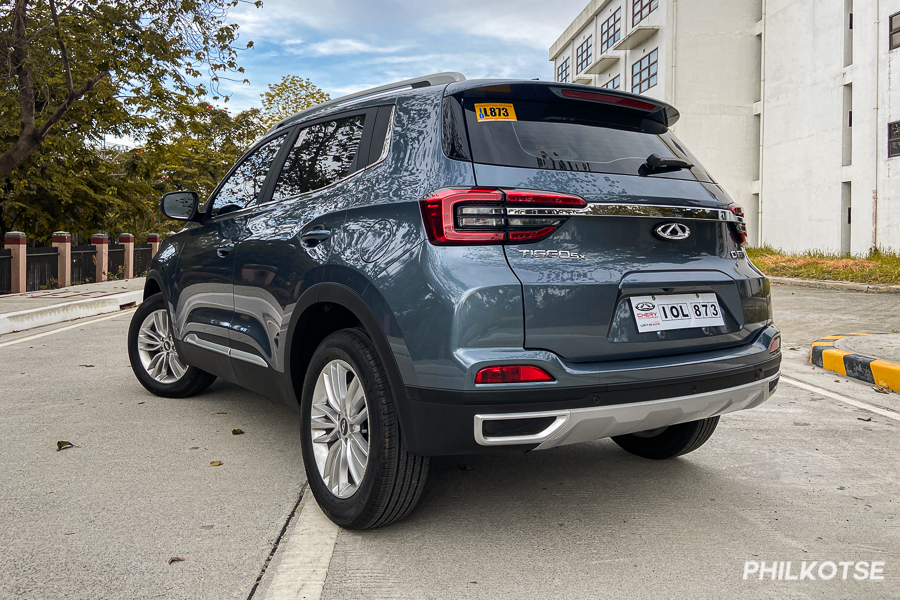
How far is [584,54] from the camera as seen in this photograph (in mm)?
46031

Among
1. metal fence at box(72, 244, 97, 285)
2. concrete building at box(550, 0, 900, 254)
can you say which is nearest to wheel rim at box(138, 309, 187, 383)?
metal fence at box(72, 244, 97, 285)

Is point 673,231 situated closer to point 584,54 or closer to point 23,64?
point 23,64

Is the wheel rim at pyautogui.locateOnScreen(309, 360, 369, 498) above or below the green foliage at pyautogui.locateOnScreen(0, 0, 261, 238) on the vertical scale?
below

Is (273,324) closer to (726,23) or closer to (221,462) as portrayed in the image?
(221,462)

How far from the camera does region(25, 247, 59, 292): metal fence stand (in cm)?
1831

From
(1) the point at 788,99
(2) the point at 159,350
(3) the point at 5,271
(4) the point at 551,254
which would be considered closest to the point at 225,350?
(2) the point at 159,350

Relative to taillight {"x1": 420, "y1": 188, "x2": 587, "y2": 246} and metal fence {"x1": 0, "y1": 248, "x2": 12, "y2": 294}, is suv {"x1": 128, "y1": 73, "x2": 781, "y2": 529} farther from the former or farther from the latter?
metal fence {"x1": 0, "y1": 248, "x2": 12, "y2": 294}

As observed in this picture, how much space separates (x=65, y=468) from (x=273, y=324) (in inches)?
54.7

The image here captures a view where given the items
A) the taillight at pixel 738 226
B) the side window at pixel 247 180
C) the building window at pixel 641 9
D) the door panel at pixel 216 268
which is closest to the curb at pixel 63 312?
the door panel at pixel 216 268

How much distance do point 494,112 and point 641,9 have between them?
38.0 m

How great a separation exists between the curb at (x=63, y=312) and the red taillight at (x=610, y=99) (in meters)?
9.24

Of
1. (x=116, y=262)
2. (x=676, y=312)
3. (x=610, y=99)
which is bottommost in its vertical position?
(x=676, y=312)

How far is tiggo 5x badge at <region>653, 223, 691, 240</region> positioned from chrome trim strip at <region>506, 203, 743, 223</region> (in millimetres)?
35

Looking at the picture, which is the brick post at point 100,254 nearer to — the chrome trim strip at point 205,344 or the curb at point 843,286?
the curb at point 843,286
